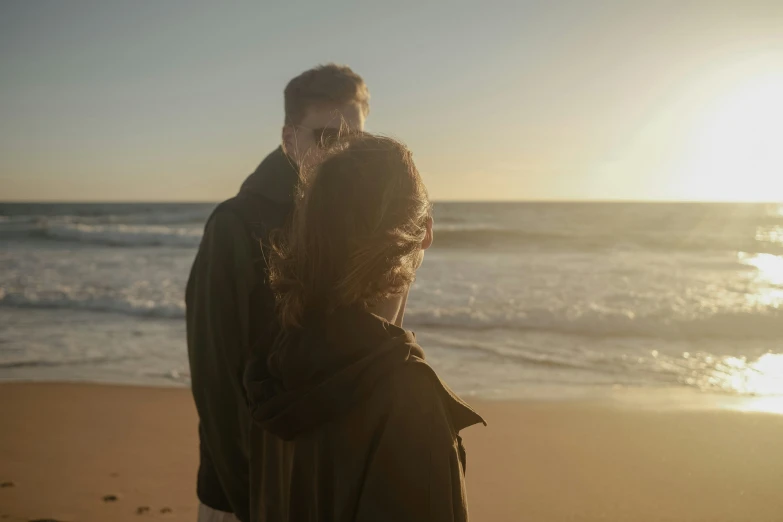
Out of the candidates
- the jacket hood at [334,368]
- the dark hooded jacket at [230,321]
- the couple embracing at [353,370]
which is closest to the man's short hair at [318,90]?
the dark hooded jacket at [230,321]

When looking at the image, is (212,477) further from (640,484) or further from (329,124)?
(640,484)

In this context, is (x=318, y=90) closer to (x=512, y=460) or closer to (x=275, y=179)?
(x=275, y=179)

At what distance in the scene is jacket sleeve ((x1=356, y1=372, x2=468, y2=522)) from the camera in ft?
3.88

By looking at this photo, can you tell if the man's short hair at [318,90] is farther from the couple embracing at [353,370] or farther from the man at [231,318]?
the couple embracing at [353,370]

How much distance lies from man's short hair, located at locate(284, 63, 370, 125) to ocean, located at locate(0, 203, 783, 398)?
4951mm

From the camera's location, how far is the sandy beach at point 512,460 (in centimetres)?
429

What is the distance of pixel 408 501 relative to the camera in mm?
1180

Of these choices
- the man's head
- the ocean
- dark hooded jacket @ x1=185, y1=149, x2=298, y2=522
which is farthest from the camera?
the ocean

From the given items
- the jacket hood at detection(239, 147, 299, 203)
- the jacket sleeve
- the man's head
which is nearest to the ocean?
the man's head

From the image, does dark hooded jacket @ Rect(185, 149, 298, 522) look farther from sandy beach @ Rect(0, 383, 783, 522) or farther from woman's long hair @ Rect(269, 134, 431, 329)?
sandy beach @ Rect(0, 383, 783, 522)

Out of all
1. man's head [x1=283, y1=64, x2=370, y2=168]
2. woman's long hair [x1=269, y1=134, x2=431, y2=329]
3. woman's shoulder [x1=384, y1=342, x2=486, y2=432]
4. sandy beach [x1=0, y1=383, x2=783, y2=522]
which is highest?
man's head [x1=283, y1=64, x2=370, y2=168]

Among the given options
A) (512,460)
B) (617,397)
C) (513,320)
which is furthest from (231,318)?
(513,320)

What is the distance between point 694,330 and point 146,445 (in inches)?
317

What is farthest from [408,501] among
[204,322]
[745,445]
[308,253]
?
[745,445]
